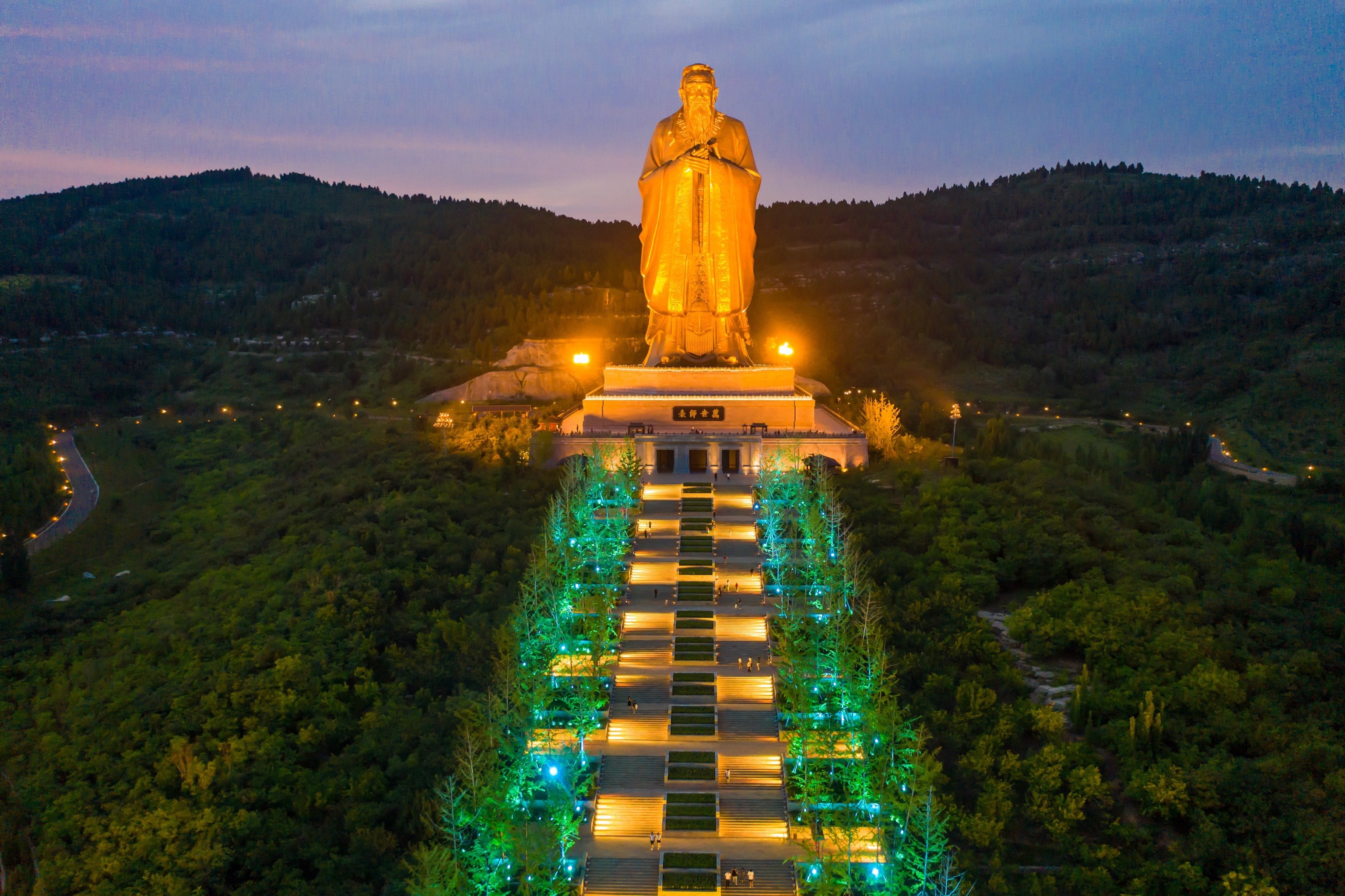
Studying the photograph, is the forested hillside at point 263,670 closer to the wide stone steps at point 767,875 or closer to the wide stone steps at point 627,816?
the wide stone steps at point 627,816

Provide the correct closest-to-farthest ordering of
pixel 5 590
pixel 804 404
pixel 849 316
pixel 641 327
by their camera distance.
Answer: pixel 5 590
pixel 804 404
pixel 641 327
pixel 849 316

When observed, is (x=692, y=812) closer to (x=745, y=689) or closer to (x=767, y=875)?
(x=767, y=875)

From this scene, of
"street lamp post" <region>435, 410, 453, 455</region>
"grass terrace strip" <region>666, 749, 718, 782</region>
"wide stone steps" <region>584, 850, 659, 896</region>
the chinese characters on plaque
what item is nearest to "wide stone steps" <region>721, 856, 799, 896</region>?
"wide stone steps" <region>584, 850, 659, 896</region>

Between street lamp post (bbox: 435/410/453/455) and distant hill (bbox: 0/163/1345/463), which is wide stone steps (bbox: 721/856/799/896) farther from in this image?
distant hill (bbox: 0/163/1345/463)

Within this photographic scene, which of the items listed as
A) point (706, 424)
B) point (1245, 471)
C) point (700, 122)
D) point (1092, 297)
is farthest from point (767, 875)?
point (1092, 297)

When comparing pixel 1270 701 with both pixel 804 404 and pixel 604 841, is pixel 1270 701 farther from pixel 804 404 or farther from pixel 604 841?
pixel 804 404

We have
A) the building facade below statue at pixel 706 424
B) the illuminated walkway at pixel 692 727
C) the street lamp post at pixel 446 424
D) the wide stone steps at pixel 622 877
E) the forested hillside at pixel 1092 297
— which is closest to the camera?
the wide stone steps at pixel 622 877

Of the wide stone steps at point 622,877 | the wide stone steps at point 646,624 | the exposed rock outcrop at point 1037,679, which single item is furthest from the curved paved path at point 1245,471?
the wide stone steps at point 622,877

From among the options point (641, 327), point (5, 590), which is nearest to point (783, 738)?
point (5, 590)
